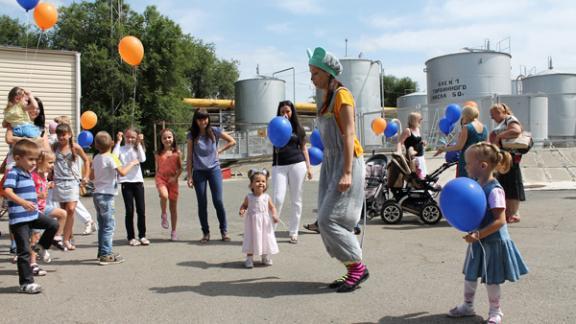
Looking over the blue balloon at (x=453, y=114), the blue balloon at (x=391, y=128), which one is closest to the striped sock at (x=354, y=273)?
the blue balloon at (x=453, y=114)

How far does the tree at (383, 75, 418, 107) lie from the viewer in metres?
67.1

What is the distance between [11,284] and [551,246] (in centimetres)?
594

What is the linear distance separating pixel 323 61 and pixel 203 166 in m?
3.12

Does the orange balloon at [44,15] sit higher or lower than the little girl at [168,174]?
higher

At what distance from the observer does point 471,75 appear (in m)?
24.4

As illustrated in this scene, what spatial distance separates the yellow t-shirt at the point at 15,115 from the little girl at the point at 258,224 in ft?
9.53

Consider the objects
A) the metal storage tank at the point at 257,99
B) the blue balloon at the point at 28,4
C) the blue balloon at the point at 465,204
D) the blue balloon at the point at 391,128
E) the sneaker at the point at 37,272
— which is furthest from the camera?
the metal storage tank at the point at 257,99

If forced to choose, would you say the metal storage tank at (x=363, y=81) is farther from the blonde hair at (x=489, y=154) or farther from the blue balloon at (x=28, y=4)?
the blonde hair at (x=489, y=154)

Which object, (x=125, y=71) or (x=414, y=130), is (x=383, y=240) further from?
(x=125, y=71)

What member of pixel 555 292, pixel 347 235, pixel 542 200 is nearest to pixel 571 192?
pixel 542 200

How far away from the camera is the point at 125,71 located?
31250 millimetres

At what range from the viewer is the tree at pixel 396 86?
67062 mm

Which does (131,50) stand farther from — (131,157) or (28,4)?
(131,157)

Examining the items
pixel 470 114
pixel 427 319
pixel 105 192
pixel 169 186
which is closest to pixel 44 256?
pixel 105 192
